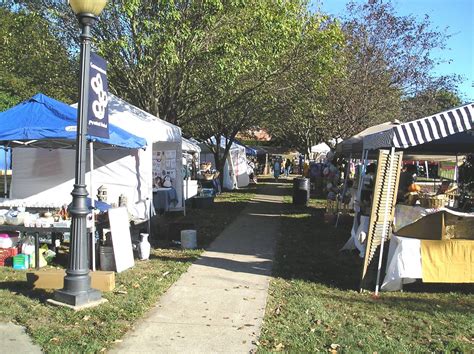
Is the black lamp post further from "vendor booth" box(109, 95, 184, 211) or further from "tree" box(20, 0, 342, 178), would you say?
"vendor booth" box(109, 95, 184, 211)

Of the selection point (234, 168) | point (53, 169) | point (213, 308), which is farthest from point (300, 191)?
point (213, 308)

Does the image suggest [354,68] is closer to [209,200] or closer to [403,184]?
[209,200]

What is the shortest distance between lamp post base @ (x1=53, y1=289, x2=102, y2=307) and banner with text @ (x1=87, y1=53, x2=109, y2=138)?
194 cm

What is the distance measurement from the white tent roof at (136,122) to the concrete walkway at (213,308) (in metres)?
3.82

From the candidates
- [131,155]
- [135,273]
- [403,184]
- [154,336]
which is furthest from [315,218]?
[154,336]

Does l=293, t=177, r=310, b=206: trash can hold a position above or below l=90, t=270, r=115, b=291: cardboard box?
above

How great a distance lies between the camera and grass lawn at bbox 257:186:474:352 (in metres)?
4.95

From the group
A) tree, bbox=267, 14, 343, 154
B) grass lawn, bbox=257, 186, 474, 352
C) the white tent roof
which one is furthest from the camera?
tree, bbox=267, 14, 343, 154

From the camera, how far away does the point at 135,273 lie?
7.68 meters

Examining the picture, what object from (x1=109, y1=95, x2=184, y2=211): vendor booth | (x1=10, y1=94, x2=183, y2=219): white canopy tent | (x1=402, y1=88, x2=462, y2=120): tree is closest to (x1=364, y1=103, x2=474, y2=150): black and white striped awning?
(x1=10, y1=94, x2=183, y2=219): white canopy tent

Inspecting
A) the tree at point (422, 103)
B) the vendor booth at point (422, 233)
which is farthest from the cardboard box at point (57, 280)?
the tree at point (422, 103)

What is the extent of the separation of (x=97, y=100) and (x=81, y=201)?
1.33m

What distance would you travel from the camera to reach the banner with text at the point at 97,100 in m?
6.18

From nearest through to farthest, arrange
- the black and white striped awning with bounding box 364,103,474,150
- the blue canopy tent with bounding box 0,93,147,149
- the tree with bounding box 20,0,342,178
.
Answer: the black and white striped awning with bounding box 364,103,474,150 → the blue canopy tent with bounding box 0,93,147,149 → the tree with bounding box 20,0,342,178
